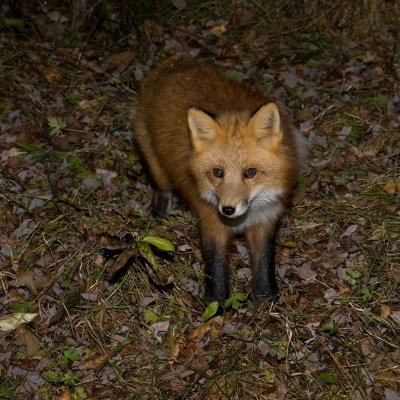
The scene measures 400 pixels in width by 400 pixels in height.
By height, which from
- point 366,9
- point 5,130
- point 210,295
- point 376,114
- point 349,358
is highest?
point 366,9

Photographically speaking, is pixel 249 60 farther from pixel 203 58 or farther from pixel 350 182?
pixel 350 182

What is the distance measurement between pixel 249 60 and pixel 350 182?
2.41 metres

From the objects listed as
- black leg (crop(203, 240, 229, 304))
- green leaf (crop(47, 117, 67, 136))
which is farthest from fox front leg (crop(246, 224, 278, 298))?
green leaf (crop(47, 117, 67, 136))

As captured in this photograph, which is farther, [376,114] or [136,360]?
[376,114]

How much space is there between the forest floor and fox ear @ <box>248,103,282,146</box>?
1175mm

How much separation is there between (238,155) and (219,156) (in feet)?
0.51

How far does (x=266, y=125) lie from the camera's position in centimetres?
377

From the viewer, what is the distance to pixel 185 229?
512cm

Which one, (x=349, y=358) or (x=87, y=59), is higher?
(x=87, y=59)

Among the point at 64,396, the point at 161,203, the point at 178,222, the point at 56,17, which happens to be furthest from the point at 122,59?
the point at 64,396

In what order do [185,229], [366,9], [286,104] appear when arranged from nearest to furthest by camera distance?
[185,229] < [286,104] < [366,9]

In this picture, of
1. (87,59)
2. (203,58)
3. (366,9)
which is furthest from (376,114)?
(87,59)

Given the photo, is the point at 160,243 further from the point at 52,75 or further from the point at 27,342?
the point at 52,75

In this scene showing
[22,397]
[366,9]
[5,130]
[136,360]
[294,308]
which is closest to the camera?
[22,397]
